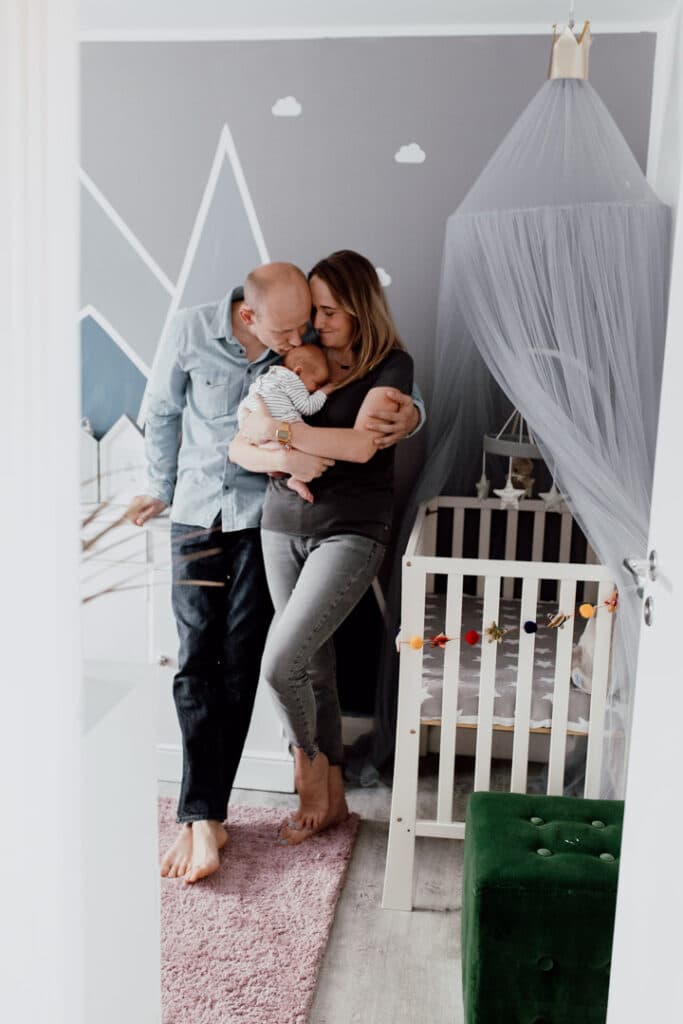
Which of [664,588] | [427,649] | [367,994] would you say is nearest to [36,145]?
[664,588]

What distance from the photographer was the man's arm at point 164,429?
2.81m

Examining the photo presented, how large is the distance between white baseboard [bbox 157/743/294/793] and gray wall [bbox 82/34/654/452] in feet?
4.20

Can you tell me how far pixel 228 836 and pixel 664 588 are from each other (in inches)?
66.3

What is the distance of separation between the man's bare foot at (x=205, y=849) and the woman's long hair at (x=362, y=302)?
1226mm

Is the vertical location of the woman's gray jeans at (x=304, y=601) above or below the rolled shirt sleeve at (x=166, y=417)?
below

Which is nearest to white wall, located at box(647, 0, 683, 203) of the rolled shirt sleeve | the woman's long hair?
the woman's long hair

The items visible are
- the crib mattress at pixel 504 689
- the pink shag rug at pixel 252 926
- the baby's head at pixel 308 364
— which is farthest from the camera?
the baby's head at pixel 308 364

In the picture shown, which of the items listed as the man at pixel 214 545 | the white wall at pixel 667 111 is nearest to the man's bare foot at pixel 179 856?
the man at pixel 214 545

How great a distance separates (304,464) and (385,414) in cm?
24

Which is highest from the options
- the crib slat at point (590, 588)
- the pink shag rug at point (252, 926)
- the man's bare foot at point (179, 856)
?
the crib slat at point (590, 588)

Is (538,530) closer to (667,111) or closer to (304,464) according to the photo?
(304,464)

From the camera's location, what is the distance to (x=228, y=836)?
2.72 meters

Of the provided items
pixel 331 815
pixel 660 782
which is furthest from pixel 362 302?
pixel 660 782

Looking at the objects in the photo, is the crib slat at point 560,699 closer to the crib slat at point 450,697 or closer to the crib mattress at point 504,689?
the crib mattress at point 504,689
